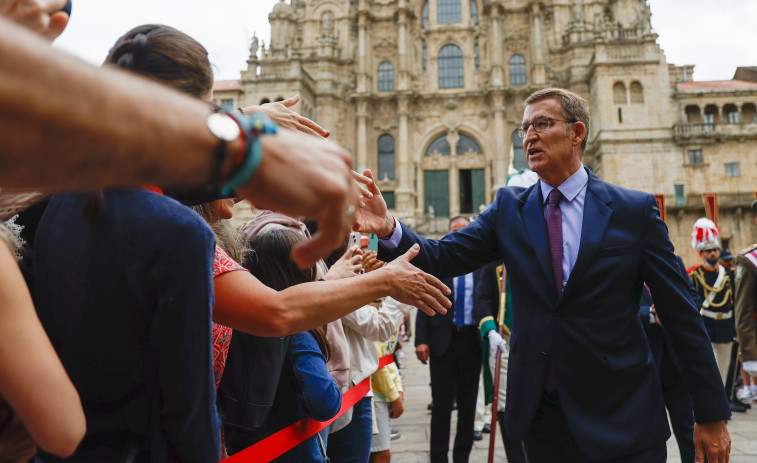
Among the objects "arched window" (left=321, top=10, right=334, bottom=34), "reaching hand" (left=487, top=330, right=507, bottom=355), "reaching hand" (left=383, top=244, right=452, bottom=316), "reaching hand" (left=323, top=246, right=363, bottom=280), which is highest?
"arched window" (left=321, top=10, right=334, bottom=34)

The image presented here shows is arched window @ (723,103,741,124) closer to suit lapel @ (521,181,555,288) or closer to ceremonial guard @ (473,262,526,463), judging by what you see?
ceremonial guard @ (473,262,526,463)

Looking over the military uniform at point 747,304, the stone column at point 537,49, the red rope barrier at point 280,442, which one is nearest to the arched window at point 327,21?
the stone column at point 537,49

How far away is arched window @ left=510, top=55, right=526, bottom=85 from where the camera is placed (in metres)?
32.8

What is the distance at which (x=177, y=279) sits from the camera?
124 cm

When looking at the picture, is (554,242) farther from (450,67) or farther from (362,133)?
(450,67)

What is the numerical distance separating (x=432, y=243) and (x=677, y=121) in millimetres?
31601

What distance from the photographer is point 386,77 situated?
3366cm

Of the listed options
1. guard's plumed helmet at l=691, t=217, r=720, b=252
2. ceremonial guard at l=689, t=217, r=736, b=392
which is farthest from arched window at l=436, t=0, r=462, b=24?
ceremonial guard at l=689, t=217, r=736, b=392

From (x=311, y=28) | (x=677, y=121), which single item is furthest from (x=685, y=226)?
(x=311, y=28)

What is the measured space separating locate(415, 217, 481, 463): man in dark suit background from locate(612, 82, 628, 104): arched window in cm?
2642

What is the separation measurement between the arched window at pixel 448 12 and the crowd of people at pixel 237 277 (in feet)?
109

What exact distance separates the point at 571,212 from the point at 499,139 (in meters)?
Answer: 29.9

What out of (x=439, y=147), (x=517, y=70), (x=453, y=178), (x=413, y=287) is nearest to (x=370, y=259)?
(x=413, y=287)

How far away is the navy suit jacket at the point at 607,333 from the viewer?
238 cm
